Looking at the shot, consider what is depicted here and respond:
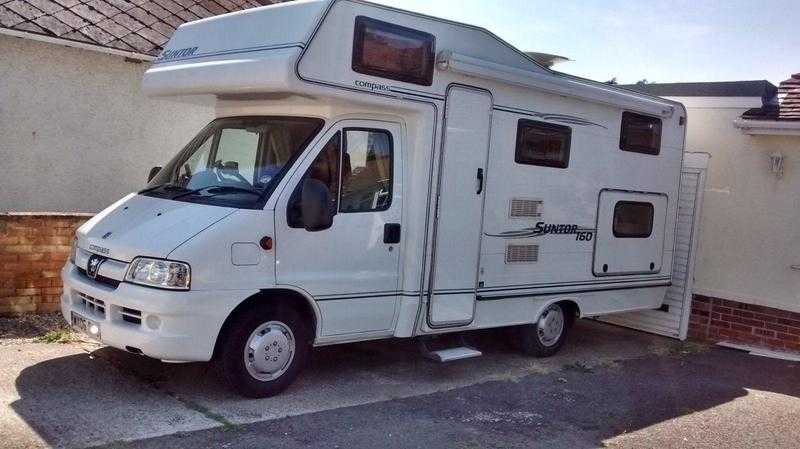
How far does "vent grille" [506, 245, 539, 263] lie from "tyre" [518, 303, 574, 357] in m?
0.65

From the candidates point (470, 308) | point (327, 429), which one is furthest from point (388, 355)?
point (327, 429)

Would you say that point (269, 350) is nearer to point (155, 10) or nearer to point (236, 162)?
point (236, 162)

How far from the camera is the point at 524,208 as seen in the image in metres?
7.46

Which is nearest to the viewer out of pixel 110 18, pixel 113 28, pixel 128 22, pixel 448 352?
pixel 448 352

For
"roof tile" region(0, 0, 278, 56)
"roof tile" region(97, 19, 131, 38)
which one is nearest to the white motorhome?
"roof tile" region(0, 0, 278, 56)

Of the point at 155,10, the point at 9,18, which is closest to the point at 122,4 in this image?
the point at 155,10

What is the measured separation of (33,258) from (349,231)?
11.2 ft

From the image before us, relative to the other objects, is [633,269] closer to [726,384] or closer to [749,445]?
[726,384]

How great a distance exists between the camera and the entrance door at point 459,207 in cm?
676

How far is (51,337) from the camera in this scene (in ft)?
23.1

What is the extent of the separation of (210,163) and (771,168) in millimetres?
6354

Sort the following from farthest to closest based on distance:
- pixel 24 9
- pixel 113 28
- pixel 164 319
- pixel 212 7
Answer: pixel 212 7, pixel 113 28, pixel 24 9, pixel 164 319

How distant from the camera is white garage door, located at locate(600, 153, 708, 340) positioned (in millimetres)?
9531

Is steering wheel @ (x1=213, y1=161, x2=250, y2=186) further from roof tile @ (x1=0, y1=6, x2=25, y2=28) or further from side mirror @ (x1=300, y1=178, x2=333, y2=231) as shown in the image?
roof tile @ (x1=0, y1=6, x2=25, y2=28)
